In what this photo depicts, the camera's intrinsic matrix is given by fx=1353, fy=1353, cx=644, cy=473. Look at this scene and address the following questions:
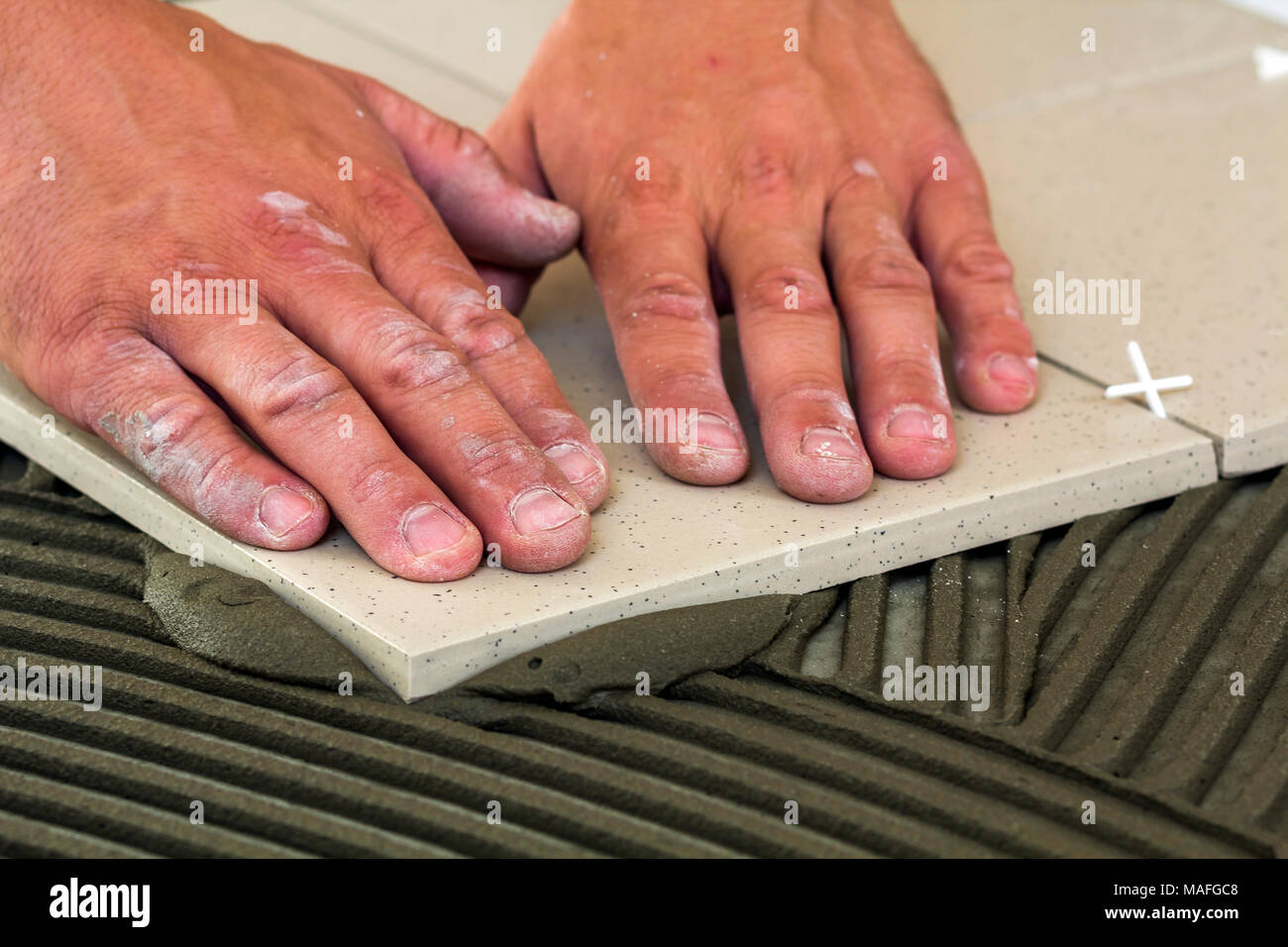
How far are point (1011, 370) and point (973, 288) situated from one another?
0.39ft

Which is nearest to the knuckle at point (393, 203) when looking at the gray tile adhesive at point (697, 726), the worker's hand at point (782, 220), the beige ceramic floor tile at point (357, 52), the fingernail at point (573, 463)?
the worker's hand at point (782, 220)

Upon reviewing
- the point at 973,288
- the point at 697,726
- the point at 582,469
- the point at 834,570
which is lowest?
the point at 697,726

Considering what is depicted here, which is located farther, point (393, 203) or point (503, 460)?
point (393, 203)

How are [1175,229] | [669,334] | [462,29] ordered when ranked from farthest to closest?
1. [462,29]
2. [1175,229]
3. [669,334]

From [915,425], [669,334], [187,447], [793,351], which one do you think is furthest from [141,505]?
[915,425]

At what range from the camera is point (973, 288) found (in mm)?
1533

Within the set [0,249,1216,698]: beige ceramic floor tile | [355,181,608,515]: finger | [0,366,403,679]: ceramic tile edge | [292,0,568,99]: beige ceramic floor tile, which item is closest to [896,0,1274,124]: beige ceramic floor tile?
[292,0,568,99]: beige ceramic floor tile

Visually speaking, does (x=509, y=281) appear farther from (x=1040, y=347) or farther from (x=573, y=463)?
(x=1040, y=347)

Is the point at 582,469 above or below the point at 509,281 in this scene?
below

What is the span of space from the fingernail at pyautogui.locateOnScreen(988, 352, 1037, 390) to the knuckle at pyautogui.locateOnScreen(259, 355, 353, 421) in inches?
27.1

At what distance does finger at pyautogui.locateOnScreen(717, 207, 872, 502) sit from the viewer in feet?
4.28

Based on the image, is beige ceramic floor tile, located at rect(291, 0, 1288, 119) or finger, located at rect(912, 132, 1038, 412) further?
beige ceramic floor tile, located at rect(291, 0, 1288, 119)

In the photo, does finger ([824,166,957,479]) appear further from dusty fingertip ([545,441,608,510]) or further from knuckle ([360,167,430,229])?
knuckle ([360,167,430,229])

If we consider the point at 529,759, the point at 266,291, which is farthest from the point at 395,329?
the point at 529,759
